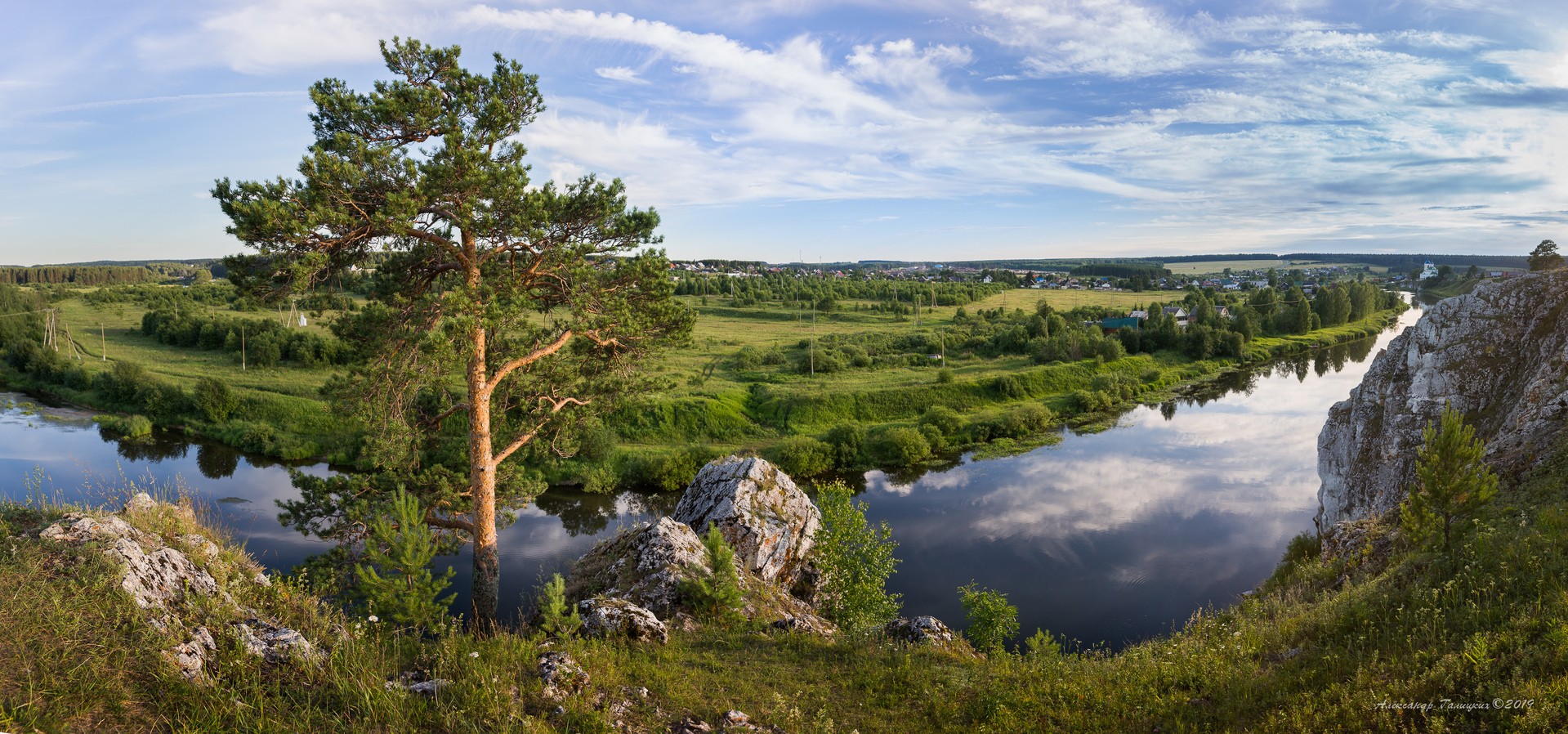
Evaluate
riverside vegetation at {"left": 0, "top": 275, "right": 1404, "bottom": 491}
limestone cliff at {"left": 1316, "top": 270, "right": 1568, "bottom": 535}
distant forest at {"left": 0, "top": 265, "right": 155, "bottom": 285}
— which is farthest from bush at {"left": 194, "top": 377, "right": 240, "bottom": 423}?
distant forest at {"left": 0, "top": 265, "right": 155, "bottom": 285}

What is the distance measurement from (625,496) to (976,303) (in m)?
84.7

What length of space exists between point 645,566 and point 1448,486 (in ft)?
34.9

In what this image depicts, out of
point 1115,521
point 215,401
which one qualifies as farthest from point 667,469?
point 215,401

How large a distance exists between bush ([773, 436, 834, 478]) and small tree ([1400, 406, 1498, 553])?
86.9ft

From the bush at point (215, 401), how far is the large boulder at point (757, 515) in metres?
39.0

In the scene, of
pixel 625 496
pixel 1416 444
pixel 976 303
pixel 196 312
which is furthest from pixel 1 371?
pixel 976 303

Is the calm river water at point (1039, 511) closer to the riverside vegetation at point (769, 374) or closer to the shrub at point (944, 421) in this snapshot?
the riverside vegetation at point (769, 374)

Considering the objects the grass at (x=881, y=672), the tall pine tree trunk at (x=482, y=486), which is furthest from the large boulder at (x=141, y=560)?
the tall pine tree trunk at (x=482, y=486)

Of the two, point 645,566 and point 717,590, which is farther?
point 645,566

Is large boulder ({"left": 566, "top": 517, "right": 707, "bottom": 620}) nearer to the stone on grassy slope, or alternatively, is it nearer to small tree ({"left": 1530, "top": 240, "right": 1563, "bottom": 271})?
the stone on grassy slope

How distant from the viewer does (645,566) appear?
11406mm

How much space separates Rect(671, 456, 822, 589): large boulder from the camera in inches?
546

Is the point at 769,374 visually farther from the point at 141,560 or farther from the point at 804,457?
the point at 141,560

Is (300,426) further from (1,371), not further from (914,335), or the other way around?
(914,335)
